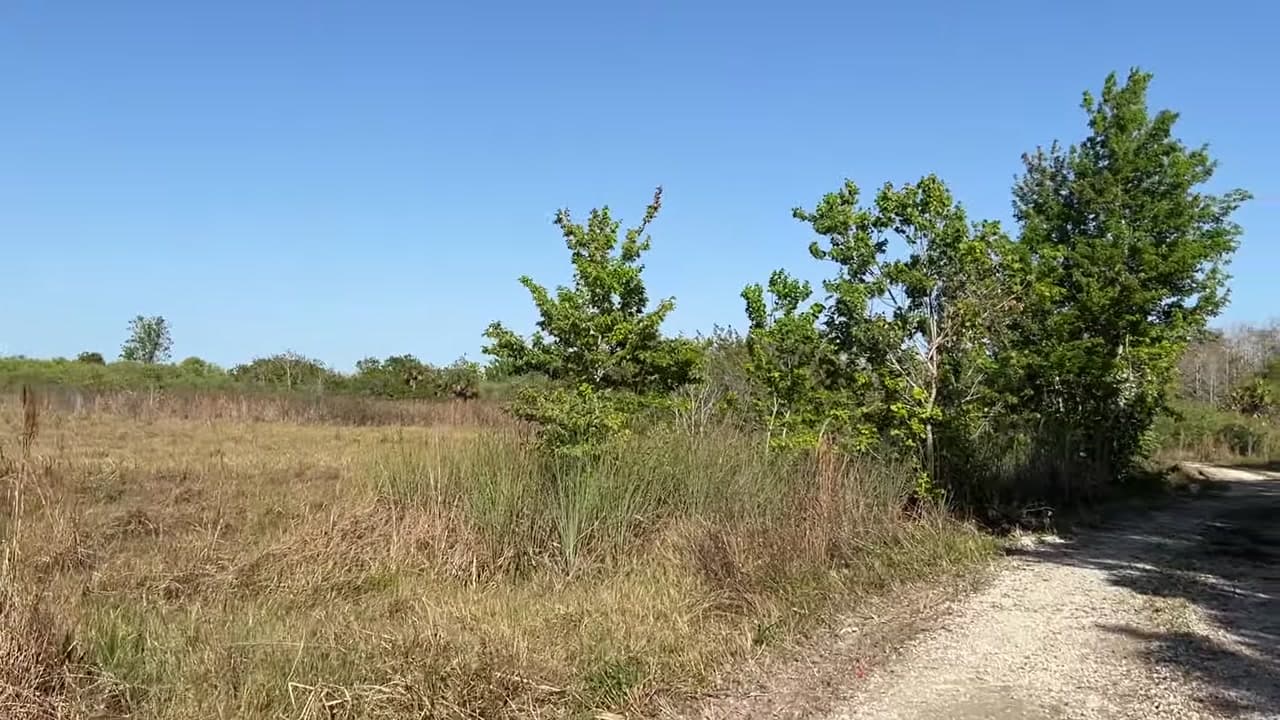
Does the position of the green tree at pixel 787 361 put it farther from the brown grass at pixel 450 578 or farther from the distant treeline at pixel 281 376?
the distant treeline at pixel 281 376

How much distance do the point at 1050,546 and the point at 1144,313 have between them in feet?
32.7

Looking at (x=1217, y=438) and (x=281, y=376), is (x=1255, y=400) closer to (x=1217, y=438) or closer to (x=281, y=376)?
(x=1217, y=438)

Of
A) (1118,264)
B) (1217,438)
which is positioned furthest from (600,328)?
(1217,438)

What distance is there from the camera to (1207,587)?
29.3 feet

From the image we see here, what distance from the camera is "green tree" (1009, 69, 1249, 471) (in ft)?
56.5

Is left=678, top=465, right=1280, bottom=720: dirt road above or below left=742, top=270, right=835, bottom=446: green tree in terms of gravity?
below

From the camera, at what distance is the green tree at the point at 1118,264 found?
17.2 m

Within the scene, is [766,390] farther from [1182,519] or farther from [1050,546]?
[1182,519]

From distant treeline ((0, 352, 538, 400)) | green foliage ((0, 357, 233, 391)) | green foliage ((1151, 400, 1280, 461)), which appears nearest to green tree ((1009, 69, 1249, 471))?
green foliage ((1151, 400, 1280, 461))

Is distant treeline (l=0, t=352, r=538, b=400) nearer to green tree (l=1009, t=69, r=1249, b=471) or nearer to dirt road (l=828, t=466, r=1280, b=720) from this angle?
green tree (l=1009, t=69, r=1249, b=471)

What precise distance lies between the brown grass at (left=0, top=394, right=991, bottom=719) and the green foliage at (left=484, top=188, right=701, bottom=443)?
904 mm

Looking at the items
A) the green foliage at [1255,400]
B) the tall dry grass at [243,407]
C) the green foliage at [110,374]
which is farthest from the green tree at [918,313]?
the green foliage at [1255,400]

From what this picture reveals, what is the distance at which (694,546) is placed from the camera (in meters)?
8.90

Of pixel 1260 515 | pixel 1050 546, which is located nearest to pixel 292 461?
pixel 1050 546
